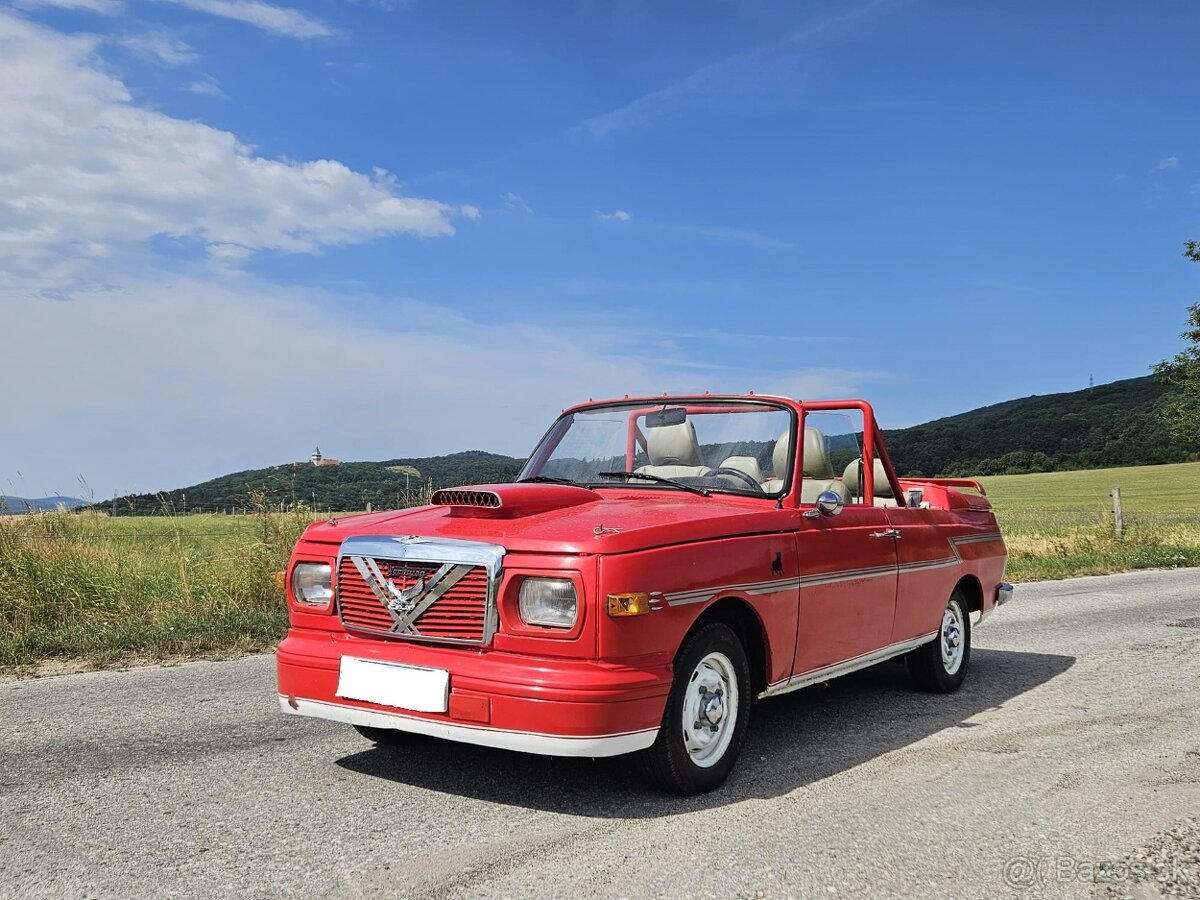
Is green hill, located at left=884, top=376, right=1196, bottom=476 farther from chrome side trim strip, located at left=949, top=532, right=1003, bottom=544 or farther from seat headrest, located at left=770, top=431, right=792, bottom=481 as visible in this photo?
seat headrest, located at left=770, top=431, right=792, bottom=481

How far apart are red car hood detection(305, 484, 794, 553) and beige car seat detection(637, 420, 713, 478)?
0.30 m

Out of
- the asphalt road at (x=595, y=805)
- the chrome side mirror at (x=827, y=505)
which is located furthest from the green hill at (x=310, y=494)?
the chrome side mirror at (x=827, y=505)

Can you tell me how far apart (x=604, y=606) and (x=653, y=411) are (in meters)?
2.17

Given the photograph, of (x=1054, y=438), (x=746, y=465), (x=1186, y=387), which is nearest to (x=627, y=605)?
(x=746, y=465)

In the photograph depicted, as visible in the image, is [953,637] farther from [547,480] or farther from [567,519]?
[567,519]

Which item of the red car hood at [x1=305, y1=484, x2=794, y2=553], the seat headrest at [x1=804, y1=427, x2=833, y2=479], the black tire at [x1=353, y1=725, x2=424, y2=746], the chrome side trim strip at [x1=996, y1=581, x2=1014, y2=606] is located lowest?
the black tire at [x1=353, y1=725, x2=424, y2=746]

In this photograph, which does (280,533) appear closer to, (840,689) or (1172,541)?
(840,689)

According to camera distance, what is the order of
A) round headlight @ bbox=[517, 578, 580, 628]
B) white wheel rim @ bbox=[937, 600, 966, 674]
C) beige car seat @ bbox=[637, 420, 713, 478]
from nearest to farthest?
round headlight @ bbox=[517, 578, 580, 628], beige car seat @ bbox=[637, 420, 713, 478], white wheel rim @ bbox=[937, 600, 966, 674]

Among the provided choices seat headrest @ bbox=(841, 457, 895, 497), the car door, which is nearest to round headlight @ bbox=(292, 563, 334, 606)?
the car door

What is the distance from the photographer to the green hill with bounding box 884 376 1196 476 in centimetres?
8481

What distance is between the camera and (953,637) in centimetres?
705

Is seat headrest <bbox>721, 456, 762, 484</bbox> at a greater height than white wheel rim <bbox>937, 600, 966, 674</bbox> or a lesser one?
greater

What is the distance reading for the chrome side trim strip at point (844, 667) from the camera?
16.1ft

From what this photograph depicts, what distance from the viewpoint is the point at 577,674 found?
396 cm
